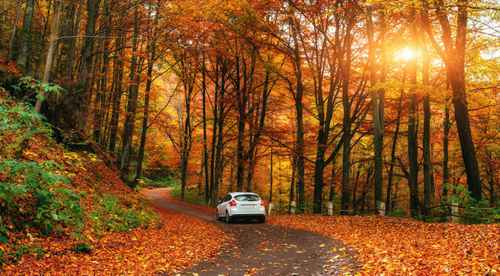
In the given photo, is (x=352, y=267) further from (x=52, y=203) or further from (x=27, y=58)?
(x=27, y=58)

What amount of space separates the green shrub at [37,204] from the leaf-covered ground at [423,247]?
23.2 ft

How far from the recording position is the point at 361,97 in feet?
77.2

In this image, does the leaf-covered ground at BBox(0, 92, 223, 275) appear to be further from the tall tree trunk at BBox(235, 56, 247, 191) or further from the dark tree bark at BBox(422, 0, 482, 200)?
the tall tree trunk at BBox(235, 56, 247, 191)

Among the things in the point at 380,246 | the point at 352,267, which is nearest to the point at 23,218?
the point at 352,267

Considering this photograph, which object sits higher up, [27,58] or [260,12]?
[260,12]

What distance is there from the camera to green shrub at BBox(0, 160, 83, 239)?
27.2 ft

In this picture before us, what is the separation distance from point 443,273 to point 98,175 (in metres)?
15.0

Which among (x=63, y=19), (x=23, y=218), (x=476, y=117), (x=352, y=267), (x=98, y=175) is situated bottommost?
(x=352, y=267)

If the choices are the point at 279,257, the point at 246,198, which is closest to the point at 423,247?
the point at 279,257

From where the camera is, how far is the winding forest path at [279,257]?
837 cm

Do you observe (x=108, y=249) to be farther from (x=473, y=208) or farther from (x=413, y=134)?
(x=413, y=134)

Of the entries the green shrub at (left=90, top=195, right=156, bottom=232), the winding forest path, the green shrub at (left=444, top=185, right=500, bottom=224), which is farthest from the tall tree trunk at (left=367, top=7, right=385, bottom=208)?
the green shrub at (left=90, top=195, right=156, bottom=232)

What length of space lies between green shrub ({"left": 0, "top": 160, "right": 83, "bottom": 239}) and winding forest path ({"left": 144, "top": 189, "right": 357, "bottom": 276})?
139 inches

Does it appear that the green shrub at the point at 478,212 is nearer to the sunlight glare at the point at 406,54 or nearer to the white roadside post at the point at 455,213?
the white roadside post at the point at 455,213
